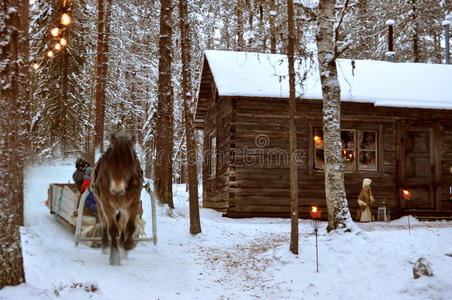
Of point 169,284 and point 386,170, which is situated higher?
point 386,170

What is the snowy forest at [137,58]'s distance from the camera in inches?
189

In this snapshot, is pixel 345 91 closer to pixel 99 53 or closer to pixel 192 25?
pixel 192 25

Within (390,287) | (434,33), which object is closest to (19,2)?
(390,287)

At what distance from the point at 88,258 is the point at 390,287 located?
482cm

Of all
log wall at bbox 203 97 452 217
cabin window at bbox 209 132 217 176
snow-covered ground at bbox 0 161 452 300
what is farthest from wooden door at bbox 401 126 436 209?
cabin window at bbox 209 132 217 176

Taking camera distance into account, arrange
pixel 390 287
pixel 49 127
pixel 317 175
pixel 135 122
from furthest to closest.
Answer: pixel 135 122 → pixel 49 127 → pixel 317 175 → pixel 390 287

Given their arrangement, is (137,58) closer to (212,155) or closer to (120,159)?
(212,155)

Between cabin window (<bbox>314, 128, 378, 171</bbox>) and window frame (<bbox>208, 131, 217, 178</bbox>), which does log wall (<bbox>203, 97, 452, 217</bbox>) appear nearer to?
cabin window (<bbox>314, 128, 378, 171</bbox>)

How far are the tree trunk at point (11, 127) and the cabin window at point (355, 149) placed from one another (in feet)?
39.9

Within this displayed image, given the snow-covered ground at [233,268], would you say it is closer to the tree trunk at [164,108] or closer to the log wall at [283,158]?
the tree trunk at [164,108]

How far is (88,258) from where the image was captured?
7.01 metres

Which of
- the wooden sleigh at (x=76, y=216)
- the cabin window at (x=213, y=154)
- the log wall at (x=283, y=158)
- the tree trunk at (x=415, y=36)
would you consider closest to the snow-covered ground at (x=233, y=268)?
the wooden sleigh at (x=76, y=216)

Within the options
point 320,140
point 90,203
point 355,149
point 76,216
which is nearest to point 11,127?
point 90,203

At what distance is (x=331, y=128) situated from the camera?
9586 mm
